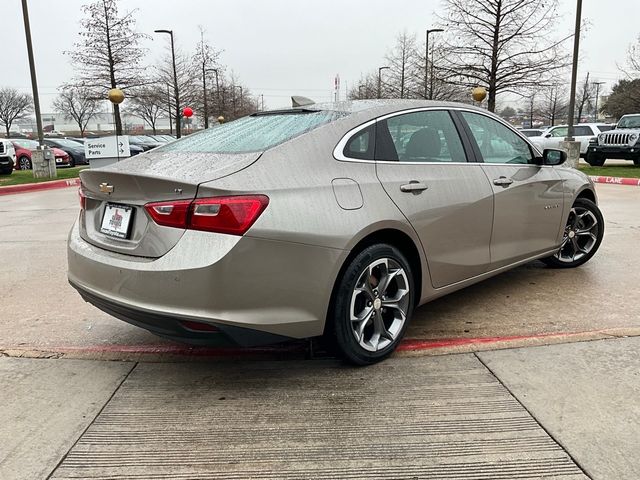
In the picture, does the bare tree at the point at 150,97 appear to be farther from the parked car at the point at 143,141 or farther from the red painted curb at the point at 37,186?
the red painted curb at the point at 37,186

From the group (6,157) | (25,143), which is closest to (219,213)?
(6,157)

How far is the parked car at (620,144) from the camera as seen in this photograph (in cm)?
1694

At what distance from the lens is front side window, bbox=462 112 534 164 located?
159 inches

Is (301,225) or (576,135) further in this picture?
(576,135)

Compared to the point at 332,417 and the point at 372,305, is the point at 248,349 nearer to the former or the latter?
the point at 372,305

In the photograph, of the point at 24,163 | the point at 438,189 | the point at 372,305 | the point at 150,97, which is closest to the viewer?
the point at 372,305

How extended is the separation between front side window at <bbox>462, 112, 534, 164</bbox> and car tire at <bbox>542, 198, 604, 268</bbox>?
1.04m

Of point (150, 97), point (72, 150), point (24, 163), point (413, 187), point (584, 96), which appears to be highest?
point (584, 96)

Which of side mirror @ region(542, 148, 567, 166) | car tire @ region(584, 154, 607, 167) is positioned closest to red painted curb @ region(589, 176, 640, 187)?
car tire @ region(584, 154, 607, 167)

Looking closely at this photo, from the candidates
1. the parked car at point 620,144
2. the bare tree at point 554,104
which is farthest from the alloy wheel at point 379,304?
the bare tree at point 554,104

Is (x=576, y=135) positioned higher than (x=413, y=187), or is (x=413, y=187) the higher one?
(x=413, y=187)

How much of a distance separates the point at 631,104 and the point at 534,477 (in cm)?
4264

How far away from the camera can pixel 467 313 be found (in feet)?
13.6

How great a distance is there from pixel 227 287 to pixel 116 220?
0.83 meters
